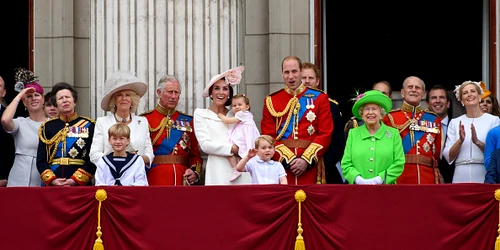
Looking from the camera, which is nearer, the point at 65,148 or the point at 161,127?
the point at 65,148

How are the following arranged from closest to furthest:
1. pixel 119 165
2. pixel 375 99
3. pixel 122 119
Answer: pixel 119 165
pixel 375 99
pixel 122 119

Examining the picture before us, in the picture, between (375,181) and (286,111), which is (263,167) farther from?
(375,181)

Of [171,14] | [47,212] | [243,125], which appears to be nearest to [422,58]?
[171,14]

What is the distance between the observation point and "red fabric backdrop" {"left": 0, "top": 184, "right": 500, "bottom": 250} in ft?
38.4

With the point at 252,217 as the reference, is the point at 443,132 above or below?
above

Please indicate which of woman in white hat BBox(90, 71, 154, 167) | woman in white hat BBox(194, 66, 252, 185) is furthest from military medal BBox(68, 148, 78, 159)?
woman in white hat BBox(194, 66, 252, 185)

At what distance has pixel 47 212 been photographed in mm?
11938

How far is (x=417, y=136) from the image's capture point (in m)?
13.1

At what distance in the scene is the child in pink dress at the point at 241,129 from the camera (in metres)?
12.7

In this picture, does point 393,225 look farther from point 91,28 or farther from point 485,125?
point 91,28

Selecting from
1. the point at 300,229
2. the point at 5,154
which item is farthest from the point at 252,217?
the point at 5,154

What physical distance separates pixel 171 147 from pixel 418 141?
2.40 metres

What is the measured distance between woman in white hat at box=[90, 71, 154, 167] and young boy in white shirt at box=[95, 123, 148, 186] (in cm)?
24

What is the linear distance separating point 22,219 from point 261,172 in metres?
2.20
